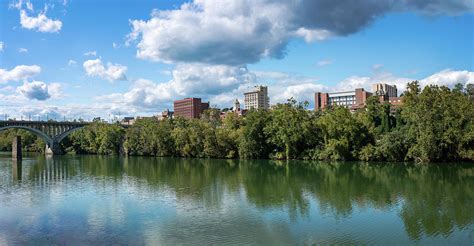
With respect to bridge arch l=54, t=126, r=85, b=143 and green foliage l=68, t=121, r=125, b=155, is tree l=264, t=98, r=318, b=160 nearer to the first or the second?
green foliage l=68, t=121, r=125, b=155

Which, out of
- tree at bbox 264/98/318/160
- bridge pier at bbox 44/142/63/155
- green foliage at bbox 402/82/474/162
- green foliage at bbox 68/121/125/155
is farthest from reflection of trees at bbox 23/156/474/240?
bridge pier at bbox 44/142/63/155

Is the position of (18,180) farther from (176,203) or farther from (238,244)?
(238,244)

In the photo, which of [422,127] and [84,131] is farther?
[84,131]

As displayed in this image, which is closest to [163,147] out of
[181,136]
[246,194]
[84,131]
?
[181,136]

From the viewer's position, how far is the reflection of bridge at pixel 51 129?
372 feet

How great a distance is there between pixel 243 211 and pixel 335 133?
4855 cm

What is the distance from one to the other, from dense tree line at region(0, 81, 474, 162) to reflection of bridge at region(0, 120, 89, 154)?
23.7 meters

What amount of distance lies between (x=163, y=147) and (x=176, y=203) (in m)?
70.4

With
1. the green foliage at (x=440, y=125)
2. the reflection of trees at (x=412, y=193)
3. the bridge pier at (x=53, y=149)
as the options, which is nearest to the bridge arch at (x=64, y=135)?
the bridge pier at (x=53, y=149)

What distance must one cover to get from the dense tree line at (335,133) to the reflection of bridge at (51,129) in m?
23.7

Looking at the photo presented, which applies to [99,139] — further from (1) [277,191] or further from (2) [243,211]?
(2) [243,211]

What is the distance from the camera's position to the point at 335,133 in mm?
72250

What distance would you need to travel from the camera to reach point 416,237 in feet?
65.6

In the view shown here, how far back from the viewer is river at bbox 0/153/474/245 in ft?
65.9
